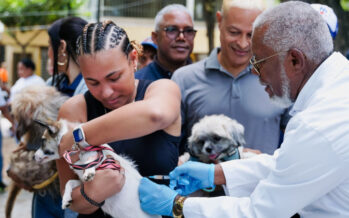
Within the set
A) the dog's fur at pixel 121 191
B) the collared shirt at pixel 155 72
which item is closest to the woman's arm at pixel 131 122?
the dog's fur at pixel 121 191

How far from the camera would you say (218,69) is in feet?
11.8

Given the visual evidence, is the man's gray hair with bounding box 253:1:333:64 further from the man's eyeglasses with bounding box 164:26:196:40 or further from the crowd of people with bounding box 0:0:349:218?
the man's eyeglasses with bounding box 164:26:196:40

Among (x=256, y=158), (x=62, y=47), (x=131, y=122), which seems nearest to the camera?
(x=131, y=122)

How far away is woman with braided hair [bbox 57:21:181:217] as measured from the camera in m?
2.09

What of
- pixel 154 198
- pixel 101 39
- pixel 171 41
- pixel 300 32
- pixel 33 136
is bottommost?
pixel 33 136

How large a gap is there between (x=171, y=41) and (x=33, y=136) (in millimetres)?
1811

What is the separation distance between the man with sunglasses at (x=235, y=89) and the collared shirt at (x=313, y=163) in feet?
4.10

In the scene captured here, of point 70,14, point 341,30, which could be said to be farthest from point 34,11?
point 341,30

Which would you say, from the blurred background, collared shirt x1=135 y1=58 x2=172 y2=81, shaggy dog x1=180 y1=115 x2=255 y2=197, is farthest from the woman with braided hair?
the blurred background

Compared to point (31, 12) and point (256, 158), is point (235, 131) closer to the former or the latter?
point (256, 158)

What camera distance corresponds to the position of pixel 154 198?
224 cm

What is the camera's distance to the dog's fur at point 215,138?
10.8 feet

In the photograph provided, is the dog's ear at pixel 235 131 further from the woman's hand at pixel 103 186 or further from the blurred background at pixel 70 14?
the blurred background at pixel 70 14

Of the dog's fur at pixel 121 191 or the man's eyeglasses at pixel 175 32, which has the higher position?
the man's eyeglasses at pixel 175 32
